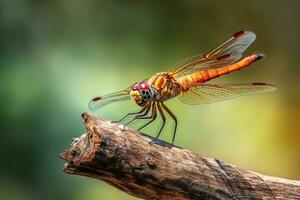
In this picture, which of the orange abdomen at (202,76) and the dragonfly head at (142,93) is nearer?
the dragonfly head at (142,93)

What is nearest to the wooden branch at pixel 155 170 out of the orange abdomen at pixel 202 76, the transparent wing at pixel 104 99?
the transparent wing at pixel 104 99

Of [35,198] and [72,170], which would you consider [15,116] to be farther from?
[72,170]

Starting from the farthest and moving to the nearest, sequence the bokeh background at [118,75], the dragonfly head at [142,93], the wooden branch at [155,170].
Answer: the bokeh background at [118,75] → the dragonfly head at [142,93] → the wooden branch at [155,170]

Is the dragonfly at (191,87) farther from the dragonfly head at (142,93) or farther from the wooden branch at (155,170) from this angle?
the wooden branch at (155,170)

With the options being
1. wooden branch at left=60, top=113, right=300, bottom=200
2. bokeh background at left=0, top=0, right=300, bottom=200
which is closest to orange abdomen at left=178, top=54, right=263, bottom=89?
wooden branch at left=60, top=113, right=300, bottom=200

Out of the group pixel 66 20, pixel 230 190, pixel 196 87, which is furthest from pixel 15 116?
pixel 230 190

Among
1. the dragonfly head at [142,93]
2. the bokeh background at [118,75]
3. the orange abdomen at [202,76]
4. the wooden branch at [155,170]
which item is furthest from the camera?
the bokeh background at [118,75]

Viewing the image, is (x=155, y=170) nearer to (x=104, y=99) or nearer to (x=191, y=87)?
(x=104, y=99)
